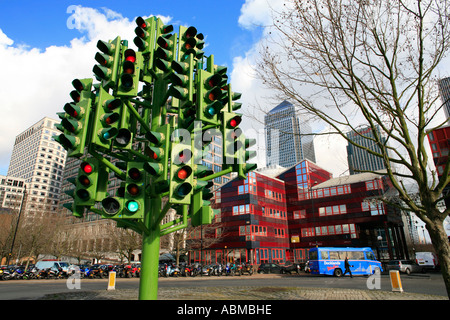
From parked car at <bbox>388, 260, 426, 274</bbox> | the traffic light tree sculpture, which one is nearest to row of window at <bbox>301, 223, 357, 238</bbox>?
parked car at <bbox>388, 260, 426, 274</bbox>

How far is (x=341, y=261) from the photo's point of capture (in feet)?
88.2

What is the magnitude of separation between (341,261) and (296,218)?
32604 millimetres

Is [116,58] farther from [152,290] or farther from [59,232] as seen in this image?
[59,232]

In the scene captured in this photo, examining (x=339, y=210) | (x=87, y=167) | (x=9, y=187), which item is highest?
(x=9, y=187)

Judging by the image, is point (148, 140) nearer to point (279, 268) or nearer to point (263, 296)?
point (263, 296)

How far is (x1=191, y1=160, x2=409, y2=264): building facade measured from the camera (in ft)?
165

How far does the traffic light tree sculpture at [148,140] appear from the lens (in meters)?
4.38

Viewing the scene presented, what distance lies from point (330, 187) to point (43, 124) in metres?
143

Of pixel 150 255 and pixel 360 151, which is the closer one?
pixel 150 255

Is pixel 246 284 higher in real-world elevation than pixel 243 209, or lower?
lower

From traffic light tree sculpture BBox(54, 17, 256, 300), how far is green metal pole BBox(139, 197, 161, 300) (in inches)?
0.7

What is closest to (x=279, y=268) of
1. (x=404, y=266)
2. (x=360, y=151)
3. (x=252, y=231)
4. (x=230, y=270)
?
(x=230, y=270)

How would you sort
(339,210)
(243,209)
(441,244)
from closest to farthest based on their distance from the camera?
(441,244) < (243,209) < (339,210)

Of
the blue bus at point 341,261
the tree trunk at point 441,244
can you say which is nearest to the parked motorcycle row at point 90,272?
the blue bus at point 341,261
